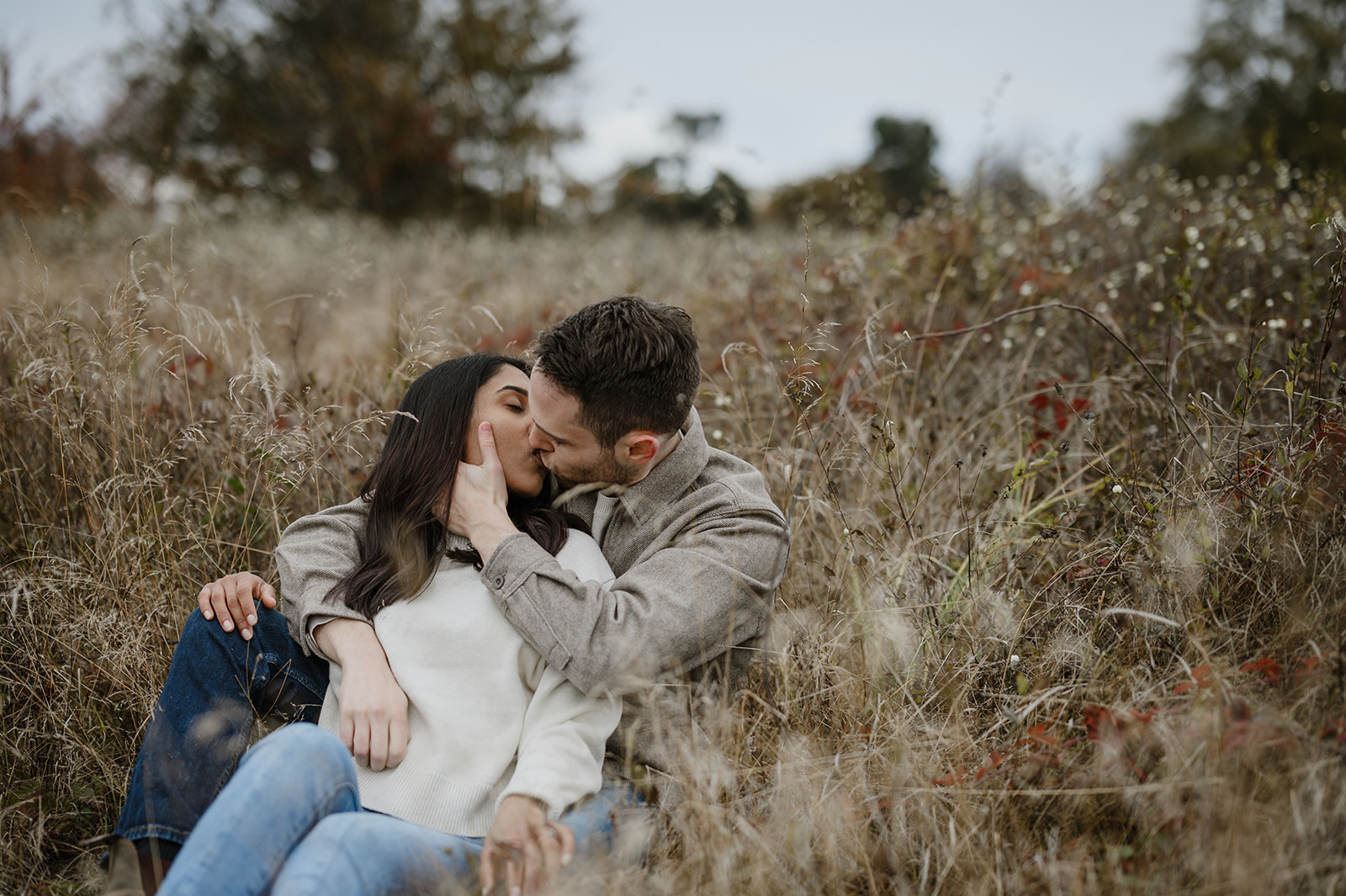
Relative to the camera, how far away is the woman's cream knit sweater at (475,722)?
1.73 m

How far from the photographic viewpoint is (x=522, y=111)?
13.6 metres

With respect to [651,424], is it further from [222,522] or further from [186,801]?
[222,522]

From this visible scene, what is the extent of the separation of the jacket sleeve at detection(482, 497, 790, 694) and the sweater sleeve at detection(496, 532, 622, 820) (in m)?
0.08

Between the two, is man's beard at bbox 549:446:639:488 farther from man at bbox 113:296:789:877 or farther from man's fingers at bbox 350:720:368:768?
man's fingers at bbox 350:720:368:768

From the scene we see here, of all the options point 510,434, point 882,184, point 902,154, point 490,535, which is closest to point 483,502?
point 490,535

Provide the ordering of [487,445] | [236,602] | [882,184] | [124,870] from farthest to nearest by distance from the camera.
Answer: [882,184]
[487,445]
[236,602]
[124,870]

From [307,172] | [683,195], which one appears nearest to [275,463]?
[683,195]

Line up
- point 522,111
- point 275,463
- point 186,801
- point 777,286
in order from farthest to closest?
point 522,111 → point 777,286 → point 275,463 → point 186,801

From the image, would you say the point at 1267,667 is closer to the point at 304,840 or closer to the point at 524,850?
the point at 524,850

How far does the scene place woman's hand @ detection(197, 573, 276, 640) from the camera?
202 cm

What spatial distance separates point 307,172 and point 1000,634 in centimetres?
1618

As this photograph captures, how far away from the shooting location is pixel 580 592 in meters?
1.80

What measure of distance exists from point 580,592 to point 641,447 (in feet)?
1.41

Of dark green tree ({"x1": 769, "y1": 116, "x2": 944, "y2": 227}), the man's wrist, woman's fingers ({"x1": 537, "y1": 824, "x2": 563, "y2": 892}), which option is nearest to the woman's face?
the man's wrist
